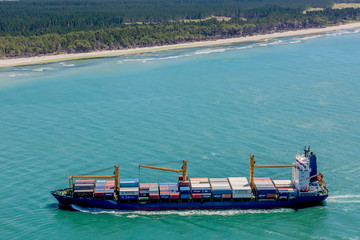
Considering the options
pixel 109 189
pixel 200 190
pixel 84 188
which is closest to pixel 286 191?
pixel 200 190

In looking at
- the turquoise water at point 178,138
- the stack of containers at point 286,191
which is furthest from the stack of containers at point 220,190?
the stack of containers at point 286,191

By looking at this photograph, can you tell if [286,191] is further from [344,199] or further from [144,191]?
[144,191]

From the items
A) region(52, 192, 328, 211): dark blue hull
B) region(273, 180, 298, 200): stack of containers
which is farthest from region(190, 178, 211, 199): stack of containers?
region(273, 180, 298, 200): stack of containers

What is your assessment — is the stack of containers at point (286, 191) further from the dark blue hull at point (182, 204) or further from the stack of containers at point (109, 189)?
the stack of containers at point (109, 189)

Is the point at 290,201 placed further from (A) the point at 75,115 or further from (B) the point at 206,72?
(B) the point at 206,72

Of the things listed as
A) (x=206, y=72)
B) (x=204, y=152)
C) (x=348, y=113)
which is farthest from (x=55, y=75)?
(x=348, y=113)

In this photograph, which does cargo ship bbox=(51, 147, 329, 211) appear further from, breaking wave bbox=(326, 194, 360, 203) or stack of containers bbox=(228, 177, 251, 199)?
breaking wave bbox=(326, 194, 360, 203)
